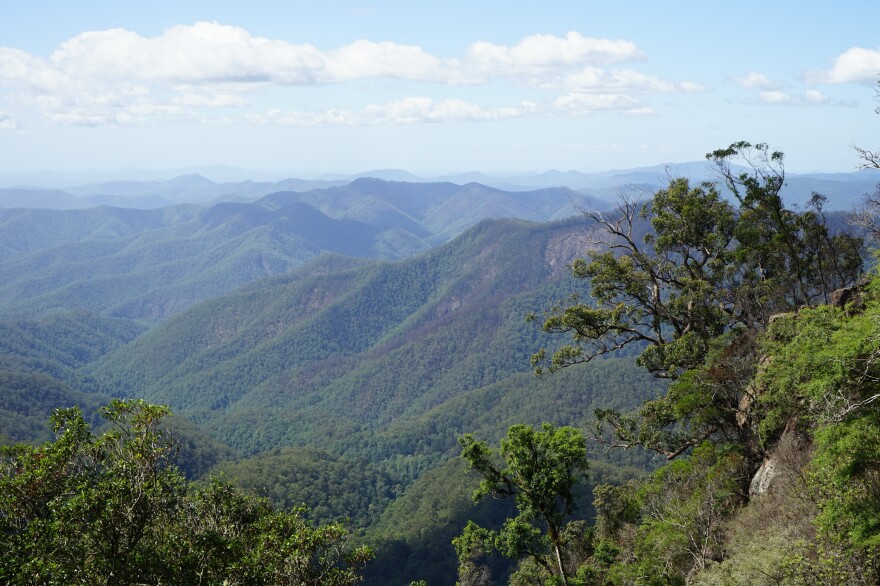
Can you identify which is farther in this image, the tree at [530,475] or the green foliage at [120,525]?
the tree at [530,475]

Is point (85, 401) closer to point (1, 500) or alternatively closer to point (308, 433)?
point (308, 433)

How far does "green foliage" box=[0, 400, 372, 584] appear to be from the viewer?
12.3 m

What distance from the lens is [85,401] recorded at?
18612cm

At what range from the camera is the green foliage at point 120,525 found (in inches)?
484

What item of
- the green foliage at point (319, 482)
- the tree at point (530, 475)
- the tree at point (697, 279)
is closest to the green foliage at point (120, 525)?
the tree at point (530, 475)

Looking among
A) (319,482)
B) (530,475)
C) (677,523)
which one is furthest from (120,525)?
(319,482)

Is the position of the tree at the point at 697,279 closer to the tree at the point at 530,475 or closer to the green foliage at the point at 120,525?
the tree at the point at 530,475

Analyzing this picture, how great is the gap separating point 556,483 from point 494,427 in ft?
507

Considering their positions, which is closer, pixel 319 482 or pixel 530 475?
pixel 530 475

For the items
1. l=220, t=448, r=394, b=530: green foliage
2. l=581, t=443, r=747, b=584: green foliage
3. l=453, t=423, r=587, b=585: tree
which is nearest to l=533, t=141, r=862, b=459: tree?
l=581, t=443, r=747, b=584: green foliage

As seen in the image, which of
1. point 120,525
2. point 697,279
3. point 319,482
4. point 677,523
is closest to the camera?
point 120,525

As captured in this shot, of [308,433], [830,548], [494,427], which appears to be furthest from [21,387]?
[830,548]

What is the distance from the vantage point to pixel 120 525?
44.1 feet

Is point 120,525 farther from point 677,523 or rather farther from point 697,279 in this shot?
point 697,279
